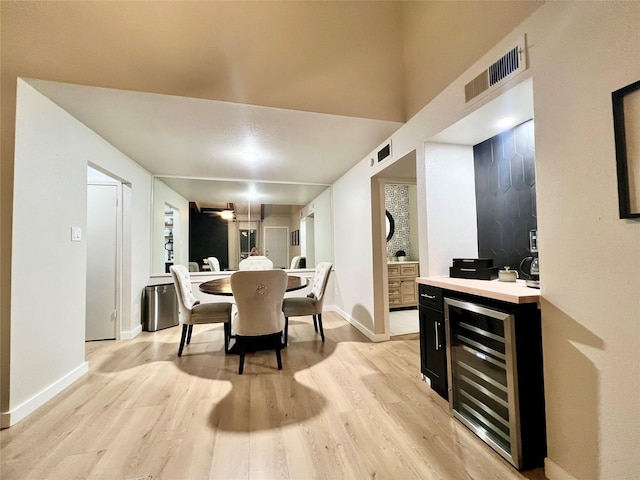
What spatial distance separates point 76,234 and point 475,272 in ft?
11.1

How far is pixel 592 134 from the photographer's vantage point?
3.62 feet

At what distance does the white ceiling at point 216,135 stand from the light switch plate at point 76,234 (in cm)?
102

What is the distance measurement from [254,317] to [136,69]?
2229 millimetres

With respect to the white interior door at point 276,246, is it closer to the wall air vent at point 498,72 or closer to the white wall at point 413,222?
the white wall at point 413,222

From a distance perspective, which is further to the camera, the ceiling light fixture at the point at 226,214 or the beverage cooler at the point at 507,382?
the ceiling light fixture at the point at 226,214

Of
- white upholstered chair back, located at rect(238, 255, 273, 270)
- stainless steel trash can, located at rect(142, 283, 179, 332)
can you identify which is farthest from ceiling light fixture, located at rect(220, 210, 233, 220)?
stainless steel trash can, located at rect(142, 283, 179, 332)

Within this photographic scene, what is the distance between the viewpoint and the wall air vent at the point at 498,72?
1.43 meters

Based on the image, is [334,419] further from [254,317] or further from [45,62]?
[45,62]

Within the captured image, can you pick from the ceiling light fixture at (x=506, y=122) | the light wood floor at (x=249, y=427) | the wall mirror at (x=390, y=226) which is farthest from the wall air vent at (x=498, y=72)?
the wall mirror at (x=390, y=226)

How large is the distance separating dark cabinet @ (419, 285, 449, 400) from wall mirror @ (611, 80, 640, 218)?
1094mm

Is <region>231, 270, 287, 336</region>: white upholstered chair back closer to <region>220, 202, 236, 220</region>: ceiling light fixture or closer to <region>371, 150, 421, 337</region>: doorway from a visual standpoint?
<region>371, 150, 421, 337</region>: doorway

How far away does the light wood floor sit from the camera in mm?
1339

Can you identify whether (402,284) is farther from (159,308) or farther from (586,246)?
(159,308)

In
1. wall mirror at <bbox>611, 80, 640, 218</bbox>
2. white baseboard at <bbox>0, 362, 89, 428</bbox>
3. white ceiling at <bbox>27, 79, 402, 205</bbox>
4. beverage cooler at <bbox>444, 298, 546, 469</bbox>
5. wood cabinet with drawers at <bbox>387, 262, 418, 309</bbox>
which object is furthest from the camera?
wood cabinet with drawers at <bbox>387, 262, 418, 309</bbox>
